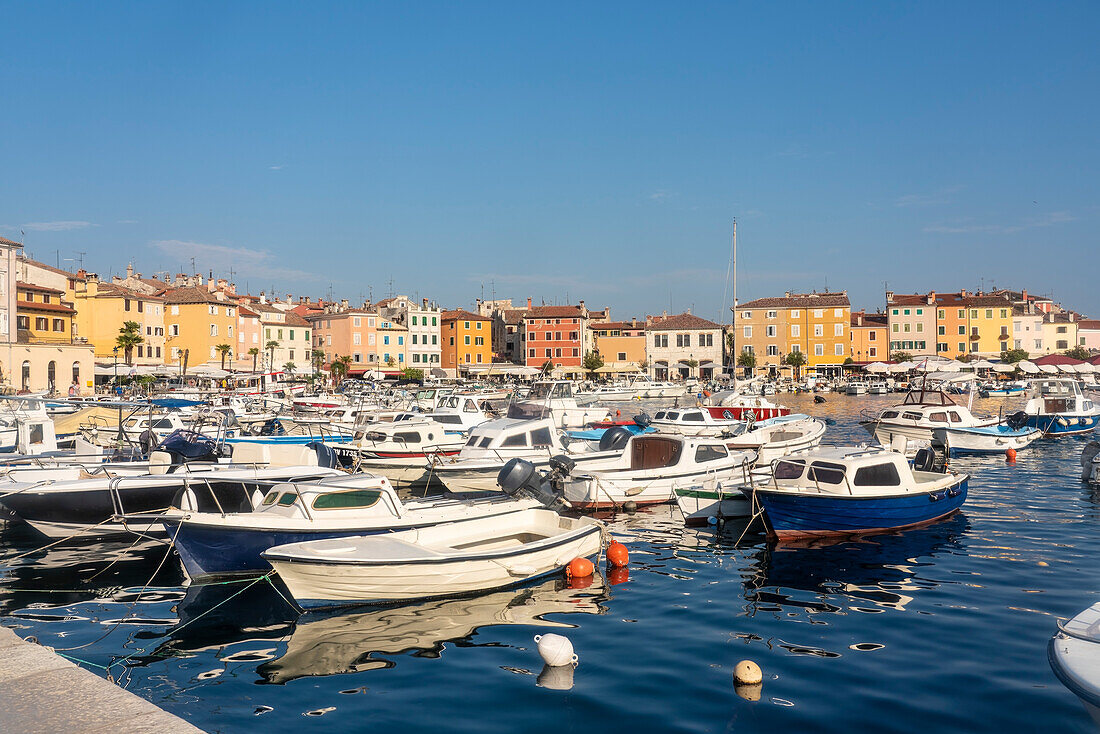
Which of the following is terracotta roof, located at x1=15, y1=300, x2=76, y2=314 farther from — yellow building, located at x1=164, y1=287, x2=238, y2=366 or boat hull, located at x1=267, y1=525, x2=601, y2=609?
boat hull, located at x1=267, y1=525, x2=601, y2=609

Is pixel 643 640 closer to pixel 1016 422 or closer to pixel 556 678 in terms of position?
pixel 556 678

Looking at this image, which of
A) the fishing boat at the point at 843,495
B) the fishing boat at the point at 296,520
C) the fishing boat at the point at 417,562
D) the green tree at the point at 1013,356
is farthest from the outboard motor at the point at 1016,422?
the green tree at the point at 1013,356

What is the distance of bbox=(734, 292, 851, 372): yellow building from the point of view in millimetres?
111438

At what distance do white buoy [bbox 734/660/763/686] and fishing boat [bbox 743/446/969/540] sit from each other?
833cm

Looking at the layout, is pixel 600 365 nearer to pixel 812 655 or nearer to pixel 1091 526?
pixel 1091 526

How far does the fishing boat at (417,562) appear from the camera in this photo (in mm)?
13305

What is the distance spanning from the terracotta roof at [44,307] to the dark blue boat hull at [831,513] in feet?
227

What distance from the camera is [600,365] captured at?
374 feet

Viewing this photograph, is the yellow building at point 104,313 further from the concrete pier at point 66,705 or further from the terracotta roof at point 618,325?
the concrete pier at point 66,705

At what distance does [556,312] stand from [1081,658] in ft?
360

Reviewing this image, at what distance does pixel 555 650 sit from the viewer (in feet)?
37.3

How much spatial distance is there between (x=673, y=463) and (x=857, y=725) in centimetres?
1422

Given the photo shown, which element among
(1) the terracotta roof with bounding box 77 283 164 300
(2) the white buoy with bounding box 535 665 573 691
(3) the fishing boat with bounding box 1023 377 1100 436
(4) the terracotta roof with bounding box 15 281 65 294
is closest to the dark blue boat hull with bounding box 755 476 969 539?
(2) the white buoy with bounding box 535 665 573 691

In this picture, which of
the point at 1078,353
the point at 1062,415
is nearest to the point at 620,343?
the point at 1078,353
